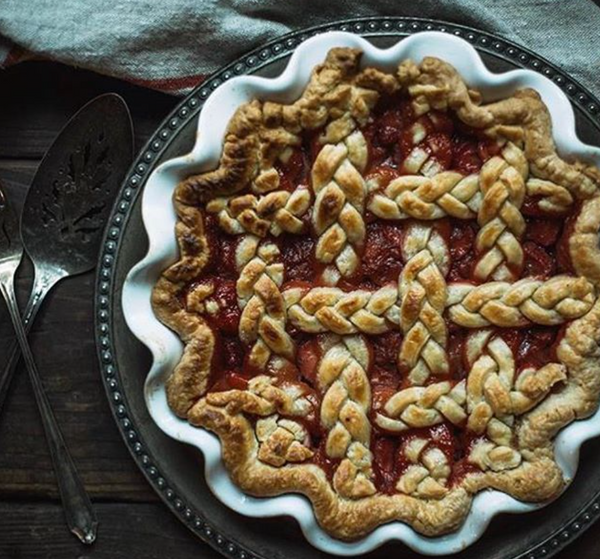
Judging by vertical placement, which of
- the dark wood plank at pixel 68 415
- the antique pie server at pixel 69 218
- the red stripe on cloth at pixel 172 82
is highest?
the red stripe on cloth at pixel 172 82

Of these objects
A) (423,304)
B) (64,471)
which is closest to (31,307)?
(64,471)

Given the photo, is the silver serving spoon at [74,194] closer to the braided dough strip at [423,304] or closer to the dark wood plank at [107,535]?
the dark wood plank at [107,535]

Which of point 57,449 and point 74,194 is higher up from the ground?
point 74,194

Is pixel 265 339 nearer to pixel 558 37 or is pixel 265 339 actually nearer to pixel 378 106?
pixel 378 106

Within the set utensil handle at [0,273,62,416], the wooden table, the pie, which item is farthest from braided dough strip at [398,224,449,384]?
utensil handle at [0,273,62,416]

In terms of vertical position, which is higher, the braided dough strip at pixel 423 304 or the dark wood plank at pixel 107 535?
the braided dough strip at pixel 423 304

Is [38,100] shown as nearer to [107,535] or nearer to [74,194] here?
[74,194]

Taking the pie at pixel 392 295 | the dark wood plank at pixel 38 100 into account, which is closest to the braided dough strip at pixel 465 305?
the pie at pixel 392 295
